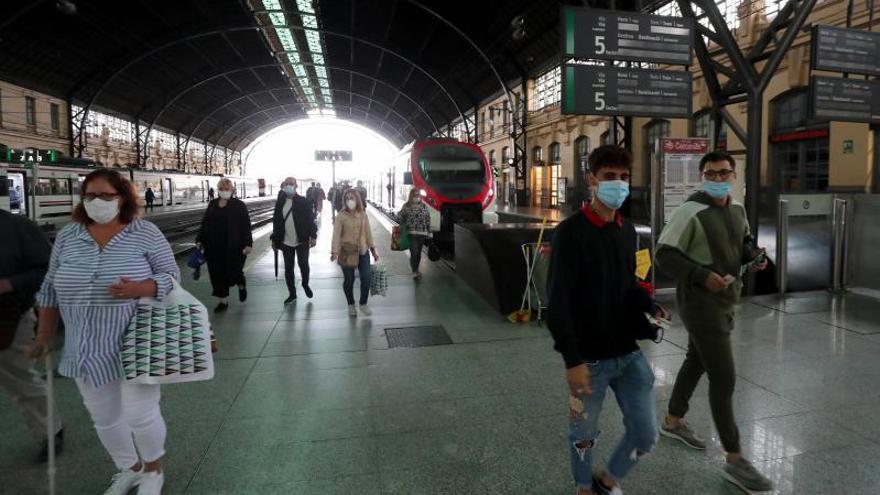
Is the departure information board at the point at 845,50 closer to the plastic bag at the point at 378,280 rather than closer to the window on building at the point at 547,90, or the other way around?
the plastic bag at the point at 378,280

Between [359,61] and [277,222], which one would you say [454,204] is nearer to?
[277,222]

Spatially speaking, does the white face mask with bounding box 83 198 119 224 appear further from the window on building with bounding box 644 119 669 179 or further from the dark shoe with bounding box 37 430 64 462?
the window on building with bounding box 644 119 669 179

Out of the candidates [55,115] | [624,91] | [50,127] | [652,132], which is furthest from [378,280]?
[55,115]

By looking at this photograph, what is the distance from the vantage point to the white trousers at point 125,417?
2670 mm

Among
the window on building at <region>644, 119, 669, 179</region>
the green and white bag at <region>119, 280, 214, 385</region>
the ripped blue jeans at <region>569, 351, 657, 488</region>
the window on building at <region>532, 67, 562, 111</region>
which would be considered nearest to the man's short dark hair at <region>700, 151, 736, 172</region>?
the ripped blue jeans at <region>569, 351, 657, 488</region>

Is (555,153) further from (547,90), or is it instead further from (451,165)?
(451,165)

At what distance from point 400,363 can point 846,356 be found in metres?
4.07

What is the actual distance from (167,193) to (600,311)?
37323 millimetres

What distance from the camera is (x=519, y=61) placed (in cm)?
3062

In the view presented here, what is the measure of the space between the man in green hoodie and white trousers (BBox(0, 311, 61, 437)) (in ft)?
12.1

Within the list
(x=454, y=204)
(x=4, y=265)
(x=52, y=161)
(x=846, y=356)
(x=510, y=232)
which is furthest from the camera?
(x=52, y=161)

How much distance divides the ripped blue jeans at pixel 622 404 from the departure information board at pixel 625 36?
568cm

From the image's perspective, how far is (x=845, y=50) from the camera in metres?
8.18

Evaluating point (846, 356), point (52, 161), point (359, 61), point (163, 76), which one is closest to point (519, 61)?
point (359, 61)
